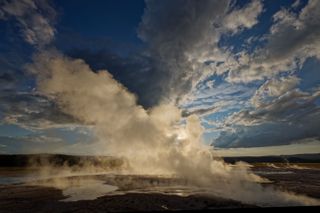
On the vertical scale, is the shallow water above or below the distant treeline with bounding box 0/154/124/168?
below

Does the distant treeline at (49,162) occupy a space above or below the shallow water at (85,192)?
A: above

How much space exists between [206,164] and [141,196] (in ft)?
83.4

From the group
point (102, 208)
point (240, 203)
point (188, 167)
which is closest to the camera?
point (102, 208)

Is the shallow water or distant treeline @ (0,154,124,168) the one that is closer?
the shallow water

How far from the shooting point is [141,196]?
69.2 ft

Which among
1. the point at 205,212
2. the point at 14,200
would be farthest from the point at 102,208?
the point at 205,212

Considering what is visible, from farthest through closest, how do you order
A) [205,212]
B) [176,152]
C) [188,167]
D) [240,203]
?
[176,152], [188,167], [240,203], [205,212]

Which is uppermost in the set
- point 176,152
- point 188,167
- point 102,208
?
point 176,152

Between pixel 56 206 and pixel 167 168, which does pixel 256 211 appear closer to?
pixel 56 206

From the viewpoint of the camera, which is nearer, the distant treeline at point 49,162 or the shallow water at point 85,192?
the shallow water at point 85,192

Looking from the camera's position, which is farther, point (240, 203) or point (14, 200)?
point (14, 200)

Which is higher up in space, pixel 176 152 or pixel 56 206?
pixel 176 152

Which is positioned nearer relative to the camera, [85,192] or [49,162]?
[85,192]

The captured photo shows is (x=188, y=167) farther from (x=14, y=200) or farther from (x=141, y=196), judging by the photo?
(x=14, y=200)
